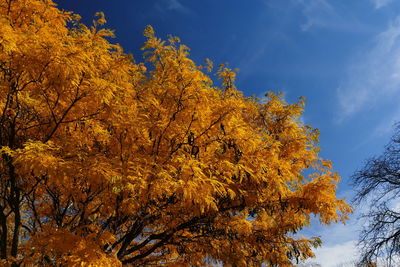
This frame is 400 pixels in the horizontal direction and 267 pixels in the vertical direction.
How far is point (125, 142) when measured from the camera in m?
5.85

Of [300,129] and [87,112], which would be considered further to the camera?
[300,129]

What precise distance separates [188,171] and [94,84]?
2087 millimetres

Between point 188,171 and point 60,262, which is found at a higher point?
point 188,171

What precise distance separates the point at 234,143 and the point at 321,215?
9.55 feet

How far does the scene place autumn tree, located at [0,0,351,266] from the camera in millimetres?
4535

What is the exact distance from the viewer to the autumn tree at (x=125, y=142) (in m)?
4.54

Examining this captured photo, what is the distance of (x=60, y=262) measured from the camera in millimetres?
5422

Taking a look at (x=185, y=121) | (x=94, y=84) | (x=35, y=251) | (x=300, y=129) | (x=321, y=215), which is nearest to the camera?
(x=94, y=84)

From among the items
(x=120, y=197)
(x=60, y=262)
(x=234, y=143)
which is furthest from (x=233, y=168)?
(x=60, y=262)

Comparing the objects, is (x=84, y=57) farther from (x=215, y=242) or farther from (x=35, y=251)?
(x=215, y=242)

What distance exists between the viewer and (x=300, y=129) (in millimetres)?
7602

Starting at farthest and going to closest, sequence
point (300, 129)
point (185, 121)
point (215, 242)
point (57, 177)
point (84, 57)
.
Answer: point (215, 242) → point (300, 129) → point (185, 121) → point (84, 57) → point (57, 177)

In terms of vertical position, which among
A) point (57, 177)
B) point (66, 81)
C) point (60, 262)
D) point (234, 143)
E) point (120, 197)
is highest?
point (66, 81)

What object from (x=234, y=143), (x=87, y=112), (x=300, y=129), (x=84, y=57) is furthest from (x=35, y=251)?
(x=300, y=129)
